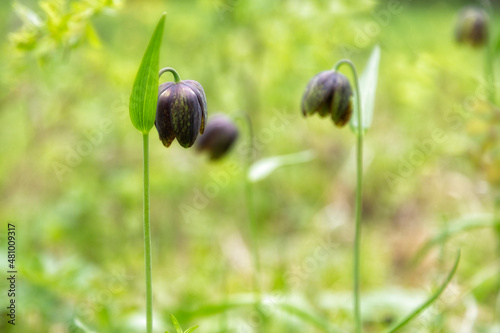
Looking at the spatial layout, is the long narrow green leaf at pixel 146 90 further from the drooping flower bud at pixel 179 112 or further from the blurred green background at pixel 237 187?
the blurred green background at pixel 237 187

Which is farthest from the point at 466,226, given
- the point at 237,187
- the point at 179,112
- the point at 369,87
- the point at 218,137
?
the point at 237,187

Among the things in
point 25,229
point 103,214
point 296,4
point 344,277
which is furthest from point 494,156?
point 25,229

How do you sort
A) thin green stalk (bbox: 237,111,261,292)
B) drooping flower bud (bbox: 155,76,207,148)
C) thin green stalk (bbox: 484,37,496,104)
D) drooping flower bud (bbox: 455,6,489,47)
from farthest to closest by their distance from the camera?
drooping flower bud (bbox: 455,6,489,47) < thin green stalk (bbox: 484,37,496,104) < thin green stalk (bbox: 237,111,261,292) < drooping flower bud (bbox: 155,76,207,148)

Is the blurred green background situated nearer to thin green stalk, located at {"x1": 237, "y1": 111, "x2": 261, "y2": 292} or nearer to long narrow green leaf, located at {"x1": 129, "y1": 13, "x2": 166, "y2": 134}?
thin green stalk, located at {"x1": 237, "y1": 111, "x2": 261, "y2": 292}

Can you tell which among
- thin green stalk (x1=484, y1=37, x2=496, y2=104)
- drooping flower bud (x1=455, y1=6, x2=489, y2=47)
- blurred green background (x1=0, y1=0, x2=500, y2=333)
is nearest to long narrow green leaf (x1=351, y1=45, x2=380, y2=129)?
blurred green background (x1=0, y1=0, x2=500, y2=333)

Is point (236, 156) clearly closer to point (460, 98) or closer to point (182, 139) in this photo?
point (460, 98)
